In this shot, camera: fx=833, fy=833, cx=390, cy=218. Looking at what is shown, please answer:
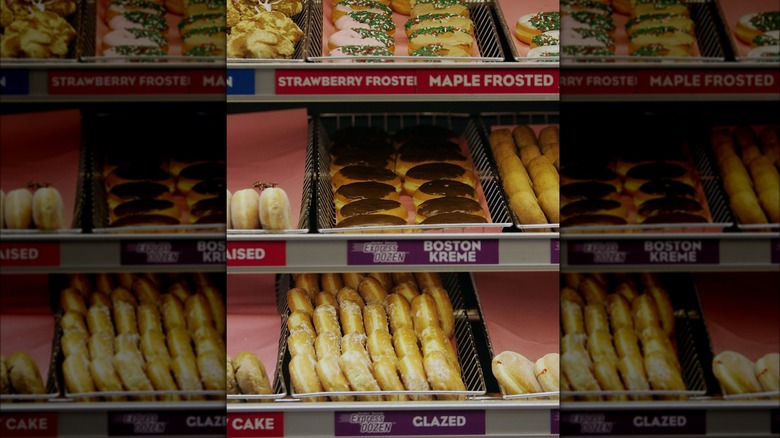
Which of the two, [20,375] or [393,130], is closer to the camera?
[20,375]

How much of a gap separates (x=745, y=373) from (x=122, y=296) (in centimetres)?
67

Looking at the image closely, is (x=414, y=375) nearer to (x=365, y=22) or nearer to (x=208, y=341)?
(x=365, y=22)

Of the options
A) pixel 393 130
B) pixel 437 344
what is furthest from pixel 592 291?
pixel 393 130

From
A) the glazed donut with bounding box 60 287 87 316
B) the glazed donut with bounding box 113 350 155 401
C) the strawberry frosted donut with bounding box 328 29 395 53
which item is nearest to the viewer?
the glazed donut with bounding box 113 350 155 401

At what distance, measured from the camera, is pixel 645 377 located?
0.68m

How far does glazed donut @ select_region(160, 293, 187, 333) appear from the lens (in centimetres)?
81

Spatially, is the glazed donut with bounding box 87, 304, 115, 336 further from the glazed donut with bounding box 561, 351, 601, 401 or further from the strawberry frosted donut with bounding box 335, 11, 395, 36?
the strawberry frosted donut with bounding box 335, 11, 395, 36

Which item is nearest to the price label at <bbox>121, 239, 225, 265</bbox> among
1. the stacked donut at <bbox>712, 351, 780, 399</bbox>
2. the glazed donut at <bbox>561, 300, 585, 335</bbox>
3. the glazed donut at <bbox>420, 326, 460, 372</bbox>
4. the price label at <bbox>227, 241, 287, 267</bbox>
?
the glazed donut at <bbox>561, 300, 585, 335</bbox>

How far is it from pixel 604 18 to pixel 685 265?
0.77ft

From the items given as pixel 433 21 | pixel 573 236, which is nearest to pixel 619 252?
pixel 573 236

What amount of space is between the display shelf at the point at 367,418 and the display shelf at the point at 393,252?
0.27m

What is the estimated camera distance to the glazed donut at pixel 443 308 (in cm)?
203

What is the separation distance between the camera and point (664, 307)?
0.76 m

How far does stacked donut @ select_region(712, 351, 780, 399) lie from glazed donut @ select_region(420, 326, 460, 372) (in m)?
1.06
